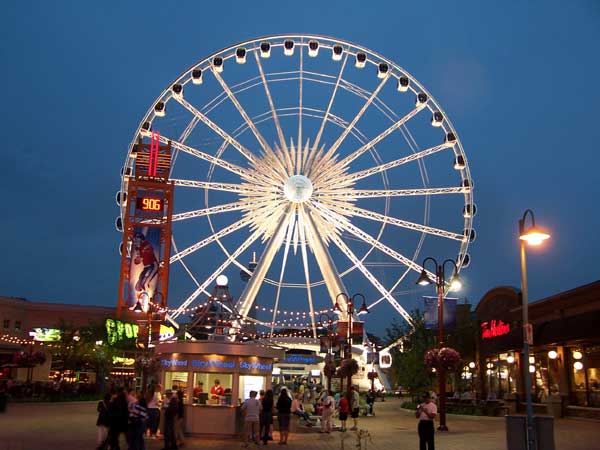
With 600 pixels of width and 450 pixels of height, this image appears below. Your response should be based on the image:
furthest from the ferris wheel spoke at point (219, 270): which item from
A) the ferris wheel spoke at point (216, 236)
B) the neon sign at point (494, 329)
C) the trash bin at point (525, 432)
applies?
the trash bin at point (525, 432)

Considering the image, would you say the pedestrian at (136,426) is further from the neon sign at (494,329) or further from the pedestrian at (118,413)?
the neon sign at (494,329)

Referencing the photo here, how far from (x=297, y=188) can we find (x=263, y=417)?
18302mm

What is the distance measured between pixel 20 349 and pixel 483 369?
34127 mm

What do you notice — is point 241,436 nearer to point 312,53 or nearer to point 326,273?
point 326,273

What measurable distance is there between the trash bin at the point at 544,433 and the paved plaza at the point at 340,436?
571 cm

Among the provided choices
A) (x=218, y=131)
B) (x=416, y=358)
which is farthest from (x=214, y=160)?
(x=416, y=358)

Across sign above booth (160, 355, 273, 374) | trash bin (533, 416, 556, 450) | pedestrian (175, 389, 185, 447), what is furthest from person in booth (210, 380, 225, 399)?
trash bin (533, 416, 556, 450)

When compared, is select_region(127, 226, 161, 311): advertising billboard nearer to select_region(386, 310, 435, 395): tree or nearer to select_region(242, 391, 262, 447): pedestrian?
select_region(386, 310, 435, 395): tree

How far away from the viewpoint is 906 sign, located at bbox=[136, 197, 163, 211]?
41.7 meters

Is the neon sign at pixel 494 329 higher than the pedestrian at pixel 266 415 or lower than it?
higher

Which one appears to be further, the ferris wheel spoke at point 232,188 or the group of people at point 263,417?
the ferris wheel spoke at point 232,188

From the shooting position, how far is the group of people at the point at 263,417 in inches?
760

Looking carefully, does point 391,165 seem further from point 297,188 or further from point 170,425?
point 170,425

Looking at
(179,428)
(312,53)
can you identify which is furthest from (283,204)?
(179,428)
